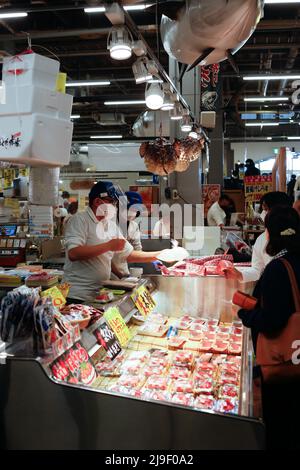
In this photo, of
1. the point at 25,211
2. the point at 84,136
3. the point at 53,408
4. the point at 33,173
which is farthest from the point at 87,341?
the point at 84,136

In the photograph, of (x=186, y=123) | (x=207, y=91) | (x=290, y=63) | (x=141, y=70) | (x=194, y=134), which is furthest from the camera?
(x=290, y=63)

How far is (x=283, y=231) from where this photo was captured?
282 cm

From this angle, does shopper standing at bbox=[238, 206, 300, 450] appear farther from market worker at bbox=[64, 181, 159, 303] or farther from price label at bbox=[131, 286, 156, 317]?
market worker at bbox=[64, 181, 159, 303]

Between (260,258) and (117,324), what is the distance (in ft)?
6.44

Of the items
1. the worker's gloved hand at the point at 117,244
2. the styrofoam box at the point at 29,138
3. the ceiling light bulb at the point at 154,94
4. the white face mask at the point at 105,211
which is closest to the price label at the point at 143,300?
the worker's gloved hand at the point at 117,244

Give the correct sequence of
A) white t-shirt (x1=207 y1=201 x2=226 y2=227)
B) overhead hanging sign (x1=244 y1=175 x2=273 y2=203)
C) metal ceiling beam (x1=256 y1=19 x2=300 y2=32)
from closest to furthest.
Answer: metal ceiling beam (x1=256 y1=19 x2=300 y2=32)
white t-shirt (x1=207 y1=201 x2=226 y2=227)
overhead hanging sign (x1=244 y1=175 x2=273 y2=203)

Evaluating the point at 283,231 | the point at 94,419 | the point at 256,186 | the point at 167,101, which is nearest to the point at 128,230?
the point at 167,101

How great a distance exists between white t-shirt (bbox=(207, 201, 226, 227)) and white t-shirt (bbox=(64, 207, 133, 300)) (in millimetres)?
6515

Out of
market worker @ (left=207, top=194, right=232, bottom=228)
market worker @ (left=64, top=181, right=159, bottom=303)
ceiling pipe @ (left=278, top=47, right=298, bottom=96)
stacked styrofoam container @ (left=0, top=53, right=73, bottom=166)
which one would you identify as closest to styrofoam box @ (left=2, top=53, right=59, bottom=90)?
stacked styrofoam container @ (left=0, top=53, right=73, bottom=166)

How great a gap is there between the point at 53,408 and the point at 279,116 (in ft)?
64.1

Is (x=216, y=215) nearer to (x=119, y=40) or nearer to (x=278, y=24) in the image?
(x=278, y=24)

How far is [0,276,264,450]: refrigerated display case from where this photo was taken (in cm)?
182

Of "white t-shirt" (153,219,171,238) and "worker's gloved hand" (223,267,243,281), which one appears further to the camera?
"white t-shirt" (153,219,171,238)

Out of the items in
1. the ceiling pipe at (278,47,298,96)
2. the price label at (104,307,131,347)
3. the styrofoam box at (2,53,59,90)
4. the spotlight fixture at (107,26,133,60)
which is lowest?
the price label at (104,307,131,347)
